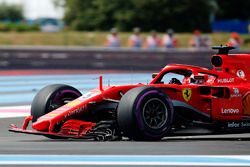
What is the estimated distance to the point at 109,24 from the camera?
200ft

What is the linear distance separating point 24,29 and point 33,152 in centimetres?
4891

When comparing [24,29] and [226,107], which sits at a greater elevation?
[24,29]

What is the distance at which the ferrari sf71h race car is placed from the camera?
11078 millimetres

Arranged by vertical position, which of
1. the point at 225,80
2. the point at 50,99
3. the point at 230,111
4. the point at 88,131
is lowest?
the point at 88,131

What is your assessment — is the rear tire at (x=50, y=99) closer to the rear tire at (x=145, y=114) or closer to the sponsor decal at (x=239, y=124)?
the rear tire at (x=145, y=114)

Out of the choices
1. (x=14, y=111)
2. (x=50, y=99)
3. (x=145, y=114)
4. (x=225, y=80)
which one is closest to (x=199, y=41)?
(x=14, y=111)

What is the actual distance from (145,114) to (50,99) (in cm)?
166

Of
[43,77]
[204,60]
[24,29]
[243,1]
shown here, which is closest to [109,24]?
[24,29]

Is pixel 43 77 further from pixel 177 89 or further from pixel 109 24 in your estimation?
pixel 109 24

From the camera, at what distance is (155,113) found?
444 inches

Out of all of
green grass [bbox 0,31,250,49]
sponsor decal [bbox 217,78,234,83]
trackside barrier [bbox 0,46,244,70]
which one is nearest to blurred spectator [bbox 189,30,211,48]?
green grass [bbox 0,31,250,49]

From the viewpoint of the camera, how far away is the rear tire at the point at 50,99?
12.1 metres

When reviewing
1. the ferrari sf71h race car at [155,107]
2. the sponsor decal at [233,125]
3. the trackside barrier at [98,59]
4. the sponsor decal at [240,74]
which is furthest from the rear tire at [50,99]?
the trackside barrier at [98,59]

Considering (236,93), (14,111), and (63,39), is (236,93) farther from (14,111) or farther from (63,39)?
(63,39)
